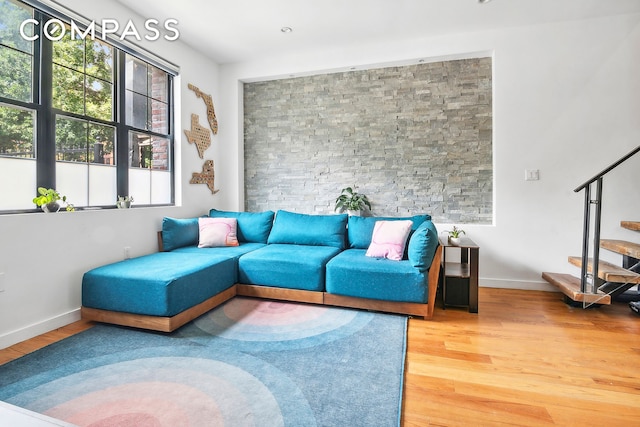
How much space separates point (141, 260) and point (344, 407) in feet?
7.18

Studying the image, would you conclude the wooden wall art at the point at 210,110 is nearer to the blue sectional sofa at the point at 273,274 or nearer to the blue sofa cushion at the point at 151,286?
the blue sectional sofa at the point at 273,274

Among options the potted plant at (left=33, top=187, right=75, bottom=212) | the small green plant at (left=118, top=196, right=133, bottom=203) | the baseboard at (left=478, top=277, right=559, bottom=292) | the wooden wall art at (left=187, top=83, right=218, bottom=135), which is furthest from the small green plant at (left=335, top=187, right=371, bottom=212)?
the potted plant at (left=33, top=187, right=75, bottom=212)

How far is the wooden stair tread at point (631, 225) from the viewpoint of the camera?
9.41 feet

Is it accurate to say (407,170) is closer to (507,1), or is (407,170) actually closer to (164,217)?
(507,1)

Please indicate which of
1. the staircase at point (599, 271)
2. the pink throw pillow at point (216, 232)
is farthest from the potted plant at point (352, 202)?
the staircase at point (599, 271)

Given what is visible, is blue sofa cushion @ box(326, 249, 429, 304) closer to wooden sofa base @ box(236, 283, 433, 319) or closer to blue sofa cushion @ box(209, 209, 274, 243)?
wooden sofa base @ box(236, 283, 433, 319)

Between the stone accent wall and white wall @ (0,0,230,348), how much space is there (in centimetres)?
121

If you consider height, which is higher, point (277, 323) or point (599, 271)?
point (599, 271)

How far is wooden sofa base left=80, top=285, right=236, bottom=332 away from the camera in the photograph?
2297 mm

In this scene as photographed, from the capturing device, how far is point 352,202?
156 inches

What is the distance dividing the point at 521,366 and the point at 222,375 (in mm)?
1743

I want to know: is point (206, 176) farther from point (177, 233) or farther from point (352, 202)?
point (352, 202)

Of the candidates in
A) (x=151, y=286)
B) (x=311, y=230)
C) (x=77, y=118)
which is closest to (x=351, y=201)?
(x=311, y=230)

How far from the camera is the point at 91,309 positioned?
2.51 metres
